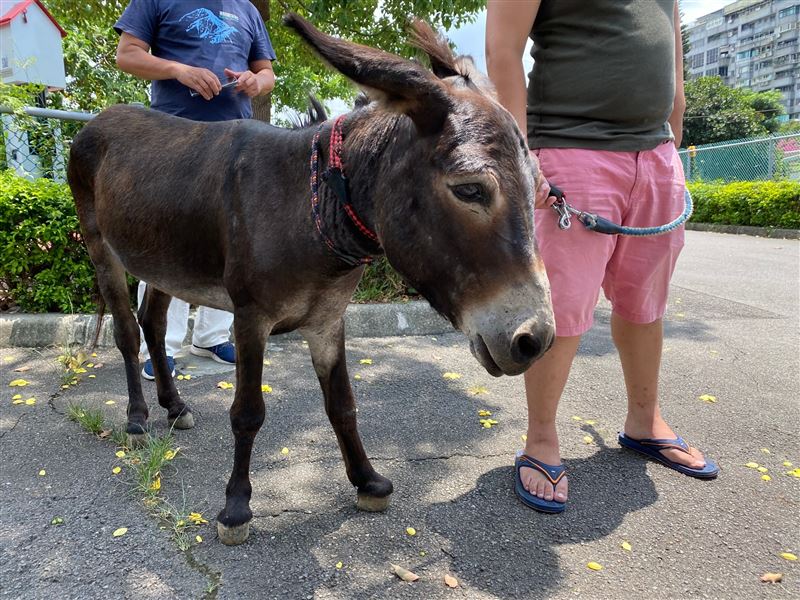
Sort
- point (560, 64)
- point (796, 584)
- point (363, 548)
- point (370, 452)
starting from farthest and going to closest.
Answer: point (370, 452), point (560, 64), point (363, 548), point (796, 584)

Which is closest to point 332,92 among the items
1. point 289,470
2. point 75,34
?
point 75,34

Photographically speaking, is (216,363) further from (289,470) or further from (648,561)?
(648,561)

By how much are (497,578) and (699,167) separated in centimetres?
1998

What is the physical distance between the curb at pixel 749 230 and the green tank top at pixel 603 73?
39.7ft

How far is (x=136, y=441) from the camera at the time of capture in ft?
9.89

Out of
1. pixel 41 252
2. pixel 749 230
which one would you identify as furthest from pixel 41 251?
pixel 749 230

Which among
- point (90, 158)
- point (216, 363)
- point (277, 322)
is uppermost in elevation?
point (90, 158)

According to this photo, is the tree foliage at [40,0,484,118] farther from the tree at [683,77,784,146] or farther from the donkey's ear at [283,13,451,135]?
the tree at [683,77,784,146]

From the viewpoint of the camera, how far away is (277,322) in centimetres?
231

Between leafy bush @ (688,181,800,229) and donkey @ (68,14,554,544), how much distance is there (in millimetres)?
13333

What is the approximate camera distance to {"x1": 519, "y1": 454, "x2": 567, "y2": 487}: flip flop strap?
8.45 ft

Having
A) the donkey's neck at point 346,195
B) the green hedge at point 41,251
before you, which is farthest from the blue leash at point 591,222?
the green hedge at point 41,251

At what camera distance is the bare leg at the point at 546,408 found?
8.43 feet

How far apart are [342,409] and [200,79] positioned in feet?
5.92
